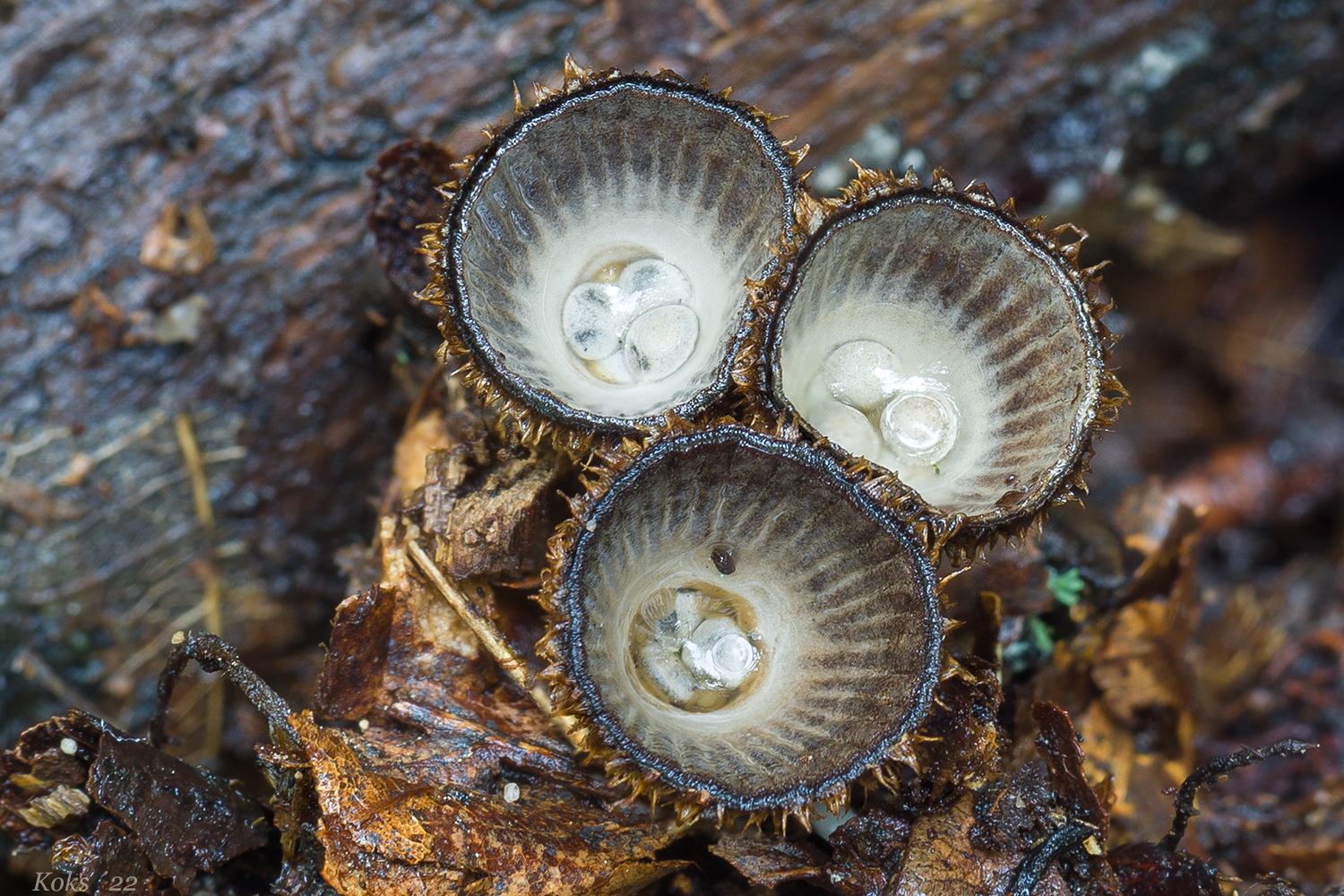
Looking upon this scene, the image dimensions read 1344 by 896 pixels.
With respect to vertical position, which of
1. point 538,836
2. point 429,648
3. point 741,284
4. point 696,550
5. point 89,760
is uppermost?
point 741,284

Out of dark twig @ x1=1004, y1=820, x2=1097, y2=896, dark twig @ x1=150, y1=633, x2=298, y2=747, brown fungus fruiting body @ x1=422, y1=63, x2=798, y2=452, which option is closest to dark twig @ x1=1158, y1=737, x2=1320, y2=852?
dark twig @ x1=1004, y1=820, x2=1097, y2=896

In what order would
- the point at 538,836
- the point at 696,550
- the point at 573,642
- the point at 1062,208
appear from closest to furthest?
the point at 573,642 → the point at 538,836 → the point at 696,550 → the point at 1062,208

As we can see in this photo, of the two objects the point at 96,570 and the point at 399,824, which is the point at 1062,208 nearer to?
the point at 399,824

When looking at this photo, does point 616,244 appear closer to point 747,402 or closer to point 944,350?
point 747,402

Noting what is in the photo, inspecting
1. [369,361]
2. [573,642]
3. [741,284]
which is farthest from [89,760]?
[741,284]

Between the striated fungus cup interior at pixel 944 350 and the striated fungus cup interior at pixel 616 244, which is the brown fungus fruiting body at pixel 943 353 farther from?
the striated fungus cup interior at pixel 616 244

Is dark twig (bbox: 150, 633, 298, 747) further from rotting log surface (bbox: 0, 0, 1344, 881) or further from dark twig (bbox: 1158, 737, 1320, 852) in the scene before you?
dark twig (bbox: 1158, 737, 1320, 852)
